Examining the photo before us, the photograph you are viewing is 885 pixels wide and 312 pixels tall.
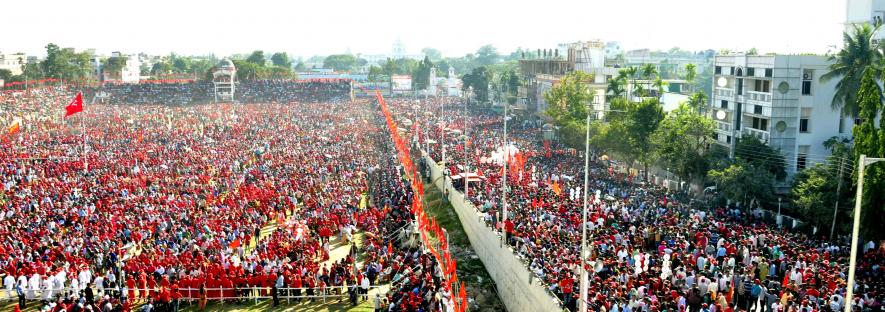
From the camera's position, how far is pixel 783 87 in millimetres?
34844

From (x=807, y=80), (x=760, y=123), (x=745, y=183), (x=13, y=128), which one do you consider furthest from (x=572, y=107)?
(x=13, y=128)

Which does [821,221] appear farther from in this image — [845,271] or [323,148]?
[323,148]

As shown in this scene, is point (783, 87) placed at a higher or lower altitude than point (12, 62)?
lower

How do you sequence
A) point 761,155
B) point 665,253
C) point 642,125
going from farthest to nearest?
point 642,125 → point 761,155 → point 665,253

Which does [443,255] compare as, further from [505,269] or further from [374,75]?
[374,75]

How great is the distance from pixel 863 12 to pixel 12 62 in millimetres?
115310

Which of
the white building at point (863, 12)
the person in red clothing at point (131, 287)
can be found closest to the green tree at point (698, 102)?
the white building at point (863, 12)

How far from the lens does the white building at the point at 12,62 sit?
357 feet

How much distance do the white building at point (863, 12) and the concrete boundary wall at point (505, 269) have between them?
2446 centimetres

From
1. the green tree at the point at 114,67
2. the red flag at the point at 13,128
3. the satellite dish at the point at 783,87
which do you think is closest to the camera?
the satellite dish at the point at 783,87

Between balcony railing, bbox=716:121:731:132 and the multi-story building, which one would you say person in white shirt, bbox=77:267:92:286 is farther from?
balcony railing, bbox=716:121:731:132

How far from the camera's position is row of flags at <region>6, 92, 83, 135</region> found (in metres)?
42.6

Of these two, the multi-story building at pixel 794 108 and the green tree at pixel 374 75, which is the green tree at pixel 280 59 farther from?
the multi-story building at pixel 794 108

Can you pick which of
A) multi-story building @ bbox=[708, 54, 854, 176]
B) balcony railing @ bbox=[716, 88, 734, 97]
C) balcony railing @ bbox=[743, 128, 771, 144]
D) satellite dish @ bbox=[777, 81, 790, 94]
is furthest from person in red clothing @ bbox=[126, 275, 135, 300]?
balcony railing @ bbox=[716, 88, 734, 97]
